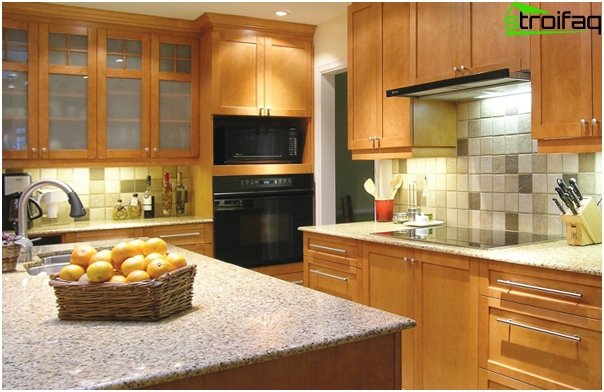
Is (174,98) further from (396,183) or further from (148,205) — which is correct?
(396,183)

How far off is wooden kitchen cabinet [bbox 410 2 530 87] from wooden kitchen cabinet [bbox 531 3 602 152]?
0.14 metres

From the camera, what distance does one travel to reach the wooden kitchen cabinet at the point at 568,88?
2.46 metres

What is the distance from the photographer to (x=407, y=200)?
3.99m

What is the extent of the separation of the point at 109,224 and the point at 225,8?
1.76 m

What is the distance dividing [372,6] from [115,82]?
77.6 inches

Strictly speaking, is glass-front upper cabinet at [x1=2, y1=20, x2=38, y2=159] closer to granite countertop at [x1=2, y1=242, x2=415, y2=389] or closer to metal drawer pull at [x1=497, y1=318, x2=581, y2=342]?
granite countertop at [x1=2, y1=242, x2=415, y2=389]

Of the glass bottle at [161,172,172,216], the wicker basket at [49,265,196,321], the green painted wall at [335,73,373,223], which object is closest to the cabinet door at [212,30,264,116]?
the glass bottle at [161,172,172,216]

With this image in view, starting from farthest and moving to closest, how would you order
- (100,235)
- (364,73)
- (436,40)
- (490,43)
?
(100,235) < (364,73) < (436,40) < (490,43)

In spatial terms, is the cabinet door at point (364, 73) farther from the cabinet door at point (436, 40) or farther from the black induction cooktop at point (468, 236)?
the black induction cooktop at point (468, 236)

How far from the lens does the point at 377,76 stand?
146 inches

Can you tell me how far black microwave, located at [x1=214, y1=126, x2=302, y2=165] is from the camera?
15.0 feet

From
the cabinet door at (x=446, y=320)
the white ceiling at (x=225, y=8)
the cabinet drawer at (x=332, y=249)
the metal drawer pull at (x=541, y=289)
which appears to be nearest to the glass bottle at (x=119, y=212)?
the white ceiling at (x=225, y=8)

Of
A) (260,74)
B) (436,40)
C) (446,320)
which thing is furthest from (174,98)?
(446,320)

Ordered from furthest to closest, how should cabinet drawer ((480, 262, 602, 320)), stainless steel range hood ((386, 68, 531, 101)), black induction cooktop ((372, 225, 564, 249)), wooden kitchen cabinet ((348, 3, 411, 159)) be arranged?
wooden kitchen cabinet ((348, 3, 411, 159))
black induction cooktop ((372, 225, 564, 249))
stainless steel range hood ((386, 68, 531, 101))
cabinet drawer ((480, 262, 602, 320))
